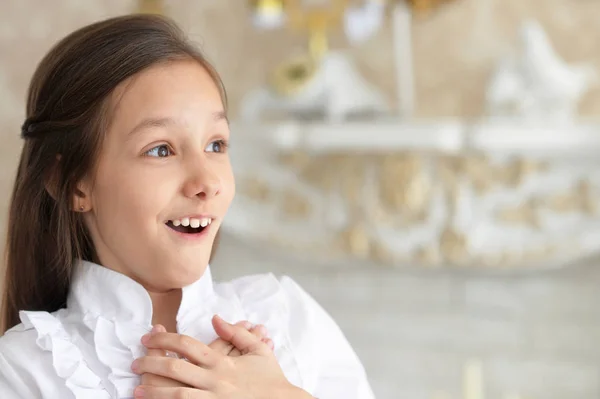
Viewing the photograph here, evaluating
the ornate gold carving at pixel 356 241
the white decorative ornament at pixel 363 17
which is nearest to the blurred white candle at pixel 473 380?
the ornate gold carving at pixel 356 241

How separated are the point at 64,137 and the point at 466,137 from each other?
133 cm

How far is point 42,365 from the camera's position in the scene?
42.5 inches

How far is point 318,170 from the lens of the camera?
102 inches

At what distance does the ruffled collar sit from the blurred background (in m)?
1.23

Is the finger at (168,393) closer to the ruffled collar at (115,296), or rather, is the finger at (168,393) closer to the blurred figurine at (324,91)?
the ruffled collar at (115,296)

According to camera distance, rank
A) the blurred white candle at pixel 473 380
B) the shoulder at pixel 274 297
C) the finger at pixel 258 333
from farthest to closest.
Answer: the blurred white candle at pixel 473 380 < the shoulder at pixel 274 297 < the finger at pixel 258 333

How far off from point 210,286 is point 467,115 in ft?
4.64

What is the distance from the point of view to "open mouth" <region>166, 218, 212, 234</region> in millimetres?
1098

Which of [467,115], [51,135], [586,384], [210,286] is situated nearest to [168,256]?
[210,286]

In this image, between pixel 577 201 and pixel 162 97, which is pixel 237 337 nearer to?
pixel 162 97

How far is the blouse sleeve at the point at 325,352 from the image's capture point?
1209 millimetres

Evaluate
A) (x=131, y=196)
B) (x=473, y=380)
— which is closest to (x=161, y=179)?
(x=131, y=196)

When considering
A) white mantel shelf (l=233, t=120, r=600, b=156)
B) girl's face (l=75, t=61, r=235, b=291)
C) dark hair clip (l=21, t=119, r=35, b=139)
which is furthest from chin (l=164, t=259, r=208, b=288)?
white mantel shelf (l=233, t=120, r=600, b=156)

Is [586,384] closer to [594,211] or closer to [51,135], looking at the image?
[594,211]
